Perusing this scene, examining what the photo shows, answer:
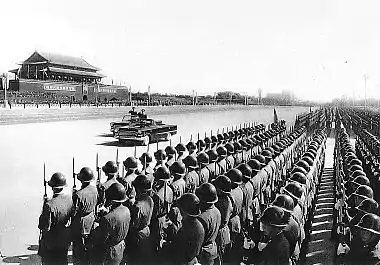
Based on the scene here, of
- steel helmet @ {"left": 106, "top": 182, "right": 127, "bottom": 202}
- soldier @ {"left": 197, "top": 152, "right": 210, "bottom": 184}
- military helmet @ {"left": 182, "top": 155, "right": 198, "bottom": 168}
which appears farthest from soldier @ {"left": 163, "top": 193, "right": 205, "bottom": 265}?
military helmet @ {"left": 182, "top": 155, "right": 198, "bottom": 168}

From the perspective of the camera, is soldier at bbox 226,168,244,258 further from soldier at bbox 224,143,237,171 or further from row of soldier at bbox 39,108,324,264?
soldier at bbox 224,143,237,171

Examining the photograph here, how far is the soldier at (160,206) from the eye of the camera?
214 inches

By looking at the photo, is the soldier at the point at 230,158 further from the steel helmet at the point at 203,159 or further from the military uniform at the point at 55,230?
the military uniform at the point at 55,230

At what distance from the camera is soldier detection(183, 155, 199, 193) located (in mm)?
7148

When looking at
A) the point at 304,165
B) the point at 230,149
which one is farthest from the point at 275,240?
the point at 230,149

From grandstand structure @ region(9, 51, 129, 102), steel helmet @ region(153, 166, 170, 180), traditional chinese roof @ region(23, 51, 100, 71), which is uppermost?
traditional chinese roof @ region(23, 51, 100, 71)

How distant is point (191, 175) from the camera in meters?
7.36

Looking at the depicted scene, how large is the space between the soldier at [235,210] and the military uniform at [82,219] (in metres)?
1.89

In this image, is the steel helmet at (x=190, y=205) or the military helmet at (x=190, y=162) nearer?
the steel helmet at (x=190, y=205)

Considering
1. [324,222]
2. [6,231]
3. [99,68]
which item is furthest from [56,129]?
[99,68]

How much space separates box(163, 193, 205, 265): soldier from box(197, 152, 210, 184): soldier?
337cm

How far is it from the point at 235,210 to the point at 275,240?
1708mm

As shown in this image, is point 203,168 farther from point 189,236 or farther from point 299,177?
point 189,236

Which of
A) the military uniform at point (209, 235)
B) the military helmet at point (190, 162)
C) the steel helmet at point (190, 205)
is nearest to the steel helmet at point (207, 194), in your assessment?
the military uniform at point (209, 235)
